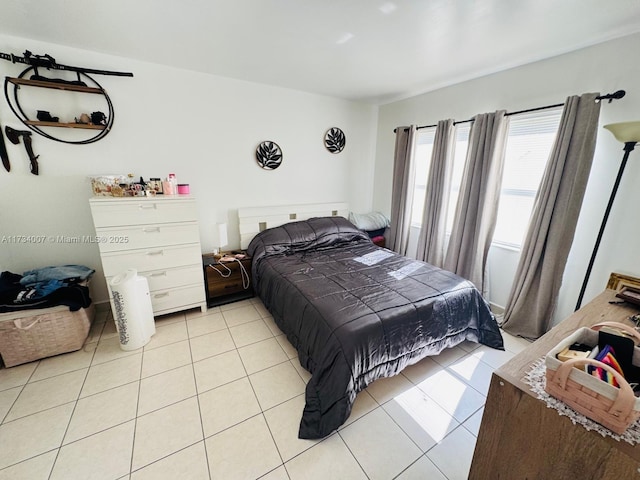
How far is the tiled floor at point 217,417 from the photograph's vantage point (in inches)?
49.8

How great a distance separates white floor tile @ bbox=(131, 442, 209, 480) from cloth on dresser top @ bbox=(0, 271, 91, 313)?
139 cm

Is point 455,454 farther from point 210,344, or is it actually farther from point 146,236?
point 146,236

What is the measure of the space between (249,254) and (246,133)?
1.42 metres

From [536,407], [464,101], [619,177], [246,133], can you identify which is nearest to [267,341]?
[536,407]

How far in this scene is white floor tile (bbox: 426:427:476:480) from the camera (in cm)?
126

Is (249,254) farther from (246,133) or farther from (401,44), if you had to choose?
(401,44)

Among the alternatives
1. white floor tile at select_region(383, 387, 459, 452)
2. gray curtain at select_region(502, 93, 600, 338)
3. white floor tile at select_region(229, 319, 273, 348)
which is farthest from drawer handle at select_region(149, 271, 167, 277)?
gray curtain at select_region(502, 93, 600, 338)

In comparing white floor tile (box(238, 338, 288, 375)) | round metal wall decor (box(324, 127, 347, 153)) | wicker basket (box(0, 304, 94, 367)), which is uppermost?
round metal wall decor (box(324, 127, 347, 153))

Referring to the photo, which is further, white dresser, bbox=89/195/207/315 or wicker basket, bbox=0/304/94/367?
white dresser, bbox=89/195/207/315

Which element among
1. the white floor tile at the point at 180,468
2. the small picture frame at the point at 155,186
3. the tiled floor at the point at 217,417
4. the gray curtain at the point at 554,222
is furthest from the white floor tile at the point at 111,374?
the gray curtain at the point at 554,222

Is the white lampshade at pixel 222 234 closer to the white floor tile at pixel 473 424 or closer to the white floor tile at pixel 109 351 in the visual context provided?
the white floor tile at pixel 109 351

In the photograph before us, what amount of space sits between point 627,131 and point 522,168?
835mm

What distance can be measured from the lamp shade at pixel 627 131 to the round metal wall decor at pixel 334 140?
2.63 meters

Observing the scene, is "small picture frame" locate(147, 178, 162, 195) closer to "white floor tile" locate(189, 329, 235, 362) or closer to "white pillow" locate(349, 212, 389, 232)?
"white floor tile" locate(189, 329, 235, 362)
